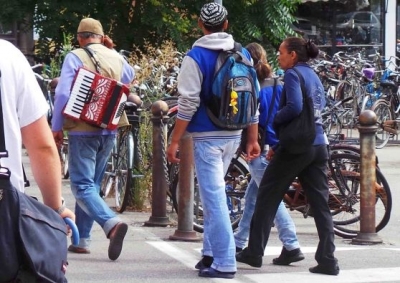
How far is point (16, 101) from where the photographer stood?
12.2ft

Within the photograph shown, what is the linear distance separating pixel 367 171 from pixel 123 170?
252 cm

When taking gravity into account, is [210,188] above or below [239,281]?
above

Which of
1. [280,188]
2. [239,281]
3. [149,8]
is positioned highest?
[149,8]

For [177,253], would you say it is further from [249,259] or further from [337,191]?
[337,191]

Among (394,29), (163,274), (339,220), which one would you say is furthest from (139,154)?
(394,29)

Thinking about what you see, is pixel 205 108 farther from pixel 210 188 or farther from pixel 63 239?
pixel 63 239

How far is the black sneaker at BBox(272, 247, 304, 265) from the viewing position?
7594 mm

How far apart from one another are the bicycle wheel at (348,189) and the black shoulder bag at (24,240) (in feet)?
18.4

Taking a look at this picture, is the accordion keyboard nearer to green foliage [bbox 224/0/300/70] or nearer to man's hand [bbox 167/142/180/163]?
man's hand [bbox 167/142/180/163]

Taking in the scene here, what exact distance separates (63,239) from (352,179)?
18.6ft

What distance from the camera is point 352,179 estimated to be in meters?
8.95

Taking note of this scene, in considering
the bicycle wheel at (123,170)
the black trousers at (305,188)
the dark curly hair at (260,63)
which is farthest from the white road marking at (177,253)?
the dark curly hair at (260,63)

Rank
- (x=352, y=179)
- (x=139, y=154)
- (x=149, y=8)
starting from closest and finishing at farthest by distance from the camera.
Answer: (x=352, y=179)
(x=139, y=154)
(x=149, y=8)

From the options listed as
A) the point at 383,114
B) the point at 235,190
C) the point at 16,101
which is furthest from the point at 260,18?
the point at 16,101
